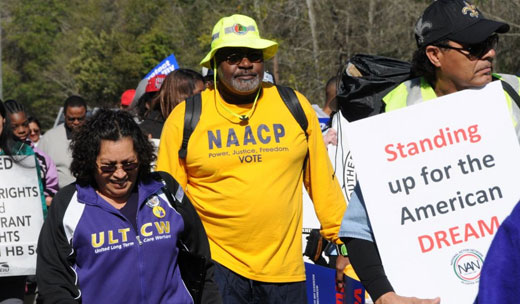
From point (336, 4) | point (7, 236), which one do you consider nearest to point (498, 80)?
point (7, 236)

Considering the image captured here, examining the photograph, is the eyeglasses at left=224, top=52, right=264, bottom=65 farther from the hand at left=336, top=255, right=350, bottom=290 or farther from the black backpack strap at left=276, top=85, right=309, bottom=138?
the hand at left=336, top=255, right=350, bottom=290

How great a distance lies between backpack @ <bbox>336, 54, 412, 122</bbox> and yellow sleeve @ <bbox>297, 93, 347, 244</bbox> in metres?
1.22

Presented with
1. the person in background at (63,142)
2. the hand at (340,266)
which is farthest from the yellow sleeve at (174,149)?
the person in background at (63,142)

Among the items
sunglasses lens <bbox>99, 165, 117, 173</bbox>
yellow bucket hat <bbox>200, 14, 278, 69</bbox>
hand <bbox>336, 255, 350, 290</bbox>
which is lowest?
hand <bbox>336, 255, 350, 290</bbox>

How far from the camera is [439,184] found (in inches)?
116

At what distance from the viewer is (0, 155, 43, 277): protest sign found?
5.56 m

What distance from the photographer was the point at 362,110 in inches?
136

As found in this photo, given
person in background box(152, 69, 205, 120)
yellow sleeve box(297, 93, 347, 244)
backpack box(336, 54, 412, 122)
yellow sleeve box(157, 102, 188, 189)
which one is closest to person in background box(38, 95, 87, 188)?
person in background box(152, 69, 205, 120)

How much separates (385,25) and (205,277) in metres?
18.4

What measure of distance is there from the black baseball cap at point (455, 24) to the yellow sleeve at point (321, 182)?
5.27 feet

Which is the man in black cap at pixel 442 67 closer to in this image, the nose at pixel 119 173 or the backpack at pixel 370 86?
the backpack at pixel 370 86

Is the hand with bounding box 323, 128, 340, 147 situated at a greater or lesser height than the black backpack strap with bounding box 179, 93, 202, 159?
lesser

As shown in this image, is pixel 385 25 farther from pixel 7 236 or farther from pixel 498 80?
pixel 498 80

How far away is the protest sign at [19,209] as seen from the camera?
18.2ft
